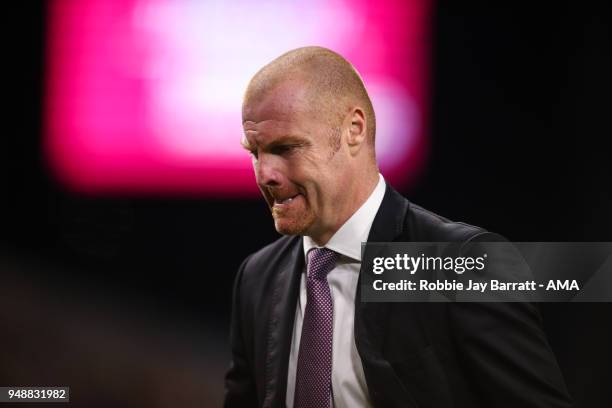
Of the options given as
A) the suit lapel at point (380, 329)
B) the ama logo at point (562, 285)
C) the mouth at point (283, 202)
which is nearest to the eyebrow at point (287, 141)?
the mouth at point (283, 202)

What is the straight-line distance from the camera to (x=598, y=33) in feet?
6.38

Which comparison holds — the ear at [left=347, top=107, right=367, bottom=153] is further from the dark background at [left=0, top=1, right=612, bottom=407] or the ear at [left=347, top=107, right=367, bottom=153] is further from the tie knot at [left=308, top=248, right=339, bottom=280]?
the dark background at [left=0, top=1, right=612, bottom=407]

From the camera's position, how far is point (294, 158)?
1341 millimetres

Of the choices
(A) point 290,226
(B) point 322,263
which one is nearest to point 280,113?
(A) point 290,226

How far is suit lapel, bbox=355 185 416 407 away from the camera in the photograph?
1228mm

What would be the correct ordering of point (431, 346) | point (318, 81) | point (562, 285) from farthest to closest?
point (562, 285), point (318, 81), point (431, 346)

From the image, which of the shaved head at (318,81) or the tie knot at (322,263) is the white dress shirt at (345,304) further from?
the shaved head at (318,81)

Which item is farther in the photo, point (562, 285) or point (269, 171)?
point (562, 285)

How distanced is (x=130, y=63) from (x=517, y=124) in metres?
1.32

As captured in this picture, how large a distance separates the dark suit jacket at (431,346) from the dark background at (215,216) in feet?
2.29

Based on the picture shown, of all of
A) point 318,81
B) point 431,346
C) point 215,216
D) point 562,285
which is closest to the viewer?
point 431,346

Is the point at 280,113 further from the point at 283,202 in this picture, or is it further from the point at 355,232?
the point at 355,232

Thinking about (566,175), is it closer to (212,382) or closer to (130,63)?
(212,382)

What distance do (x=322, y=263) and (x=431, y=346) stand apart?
1.00ft
